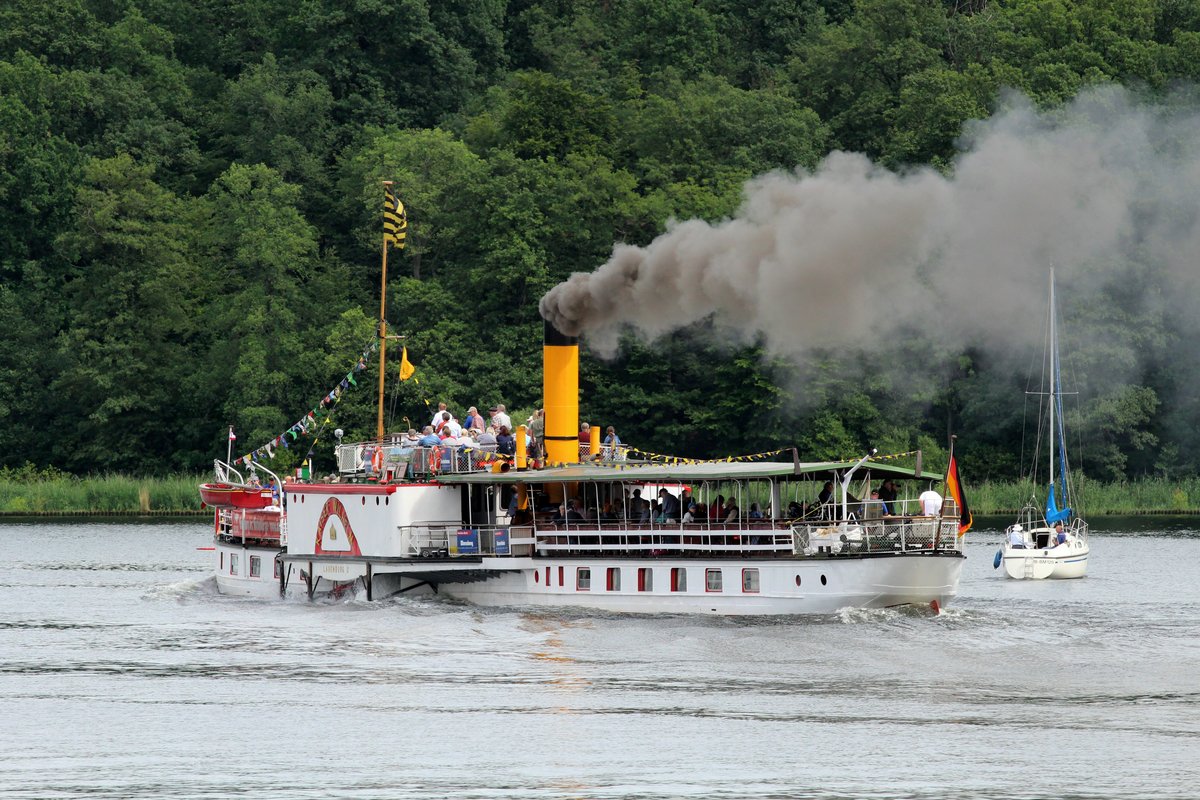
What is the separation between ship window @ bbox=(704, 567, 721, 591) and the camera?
4803 cm

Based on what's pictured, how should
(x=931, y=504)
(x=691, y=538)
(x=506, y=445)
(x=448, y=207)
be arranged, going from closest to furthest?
(x=931, y=504)
(x=691, y=538)
(x=506, y=445)
(x=448, y=207)

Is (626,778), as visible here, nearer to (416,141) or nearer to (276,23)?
(416,141)

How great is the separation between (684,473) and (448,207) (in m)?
59.3

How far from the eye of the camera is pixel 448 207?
105500 millimetres

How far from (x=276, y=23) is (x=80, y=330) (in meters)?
30.7

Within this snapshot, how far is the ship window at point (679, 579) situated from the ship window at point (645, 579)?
58 centimetres

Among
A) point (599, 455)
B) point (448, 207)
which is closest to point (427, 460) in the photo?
point (599, 455)

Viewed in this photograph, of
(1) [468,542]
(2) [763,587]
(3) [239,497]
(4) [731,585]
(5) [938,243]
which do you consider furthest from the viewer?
(5) [938,243]

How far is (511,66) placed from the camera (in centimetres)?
13262

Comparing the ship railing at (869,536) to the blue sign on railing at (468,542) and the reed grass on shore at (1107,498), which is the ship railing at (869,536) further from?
the reed grass on shore at (1107,498)

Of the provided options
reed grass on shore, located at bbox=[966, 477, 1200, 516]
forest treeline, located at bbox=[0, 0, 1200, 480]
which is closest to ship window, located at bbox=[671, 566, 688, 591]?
reed grass on shore, located at bbox=[966, 477, 1200, 516]

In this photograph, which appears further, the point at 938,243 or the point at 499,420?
the point at 938,243

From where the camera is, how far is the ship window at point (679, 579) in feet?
159

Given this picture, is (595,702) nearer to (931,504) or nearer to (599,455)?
(931,504)
